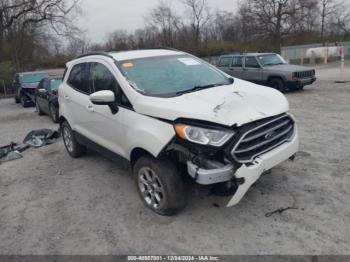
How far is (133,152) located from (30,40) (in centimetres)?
3024

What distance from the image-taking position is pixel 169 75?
4.27 m

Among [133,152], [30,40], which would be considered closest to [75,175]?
[133,152]

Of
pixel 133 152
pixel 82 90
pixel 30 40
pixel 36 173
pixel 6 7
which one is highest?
pixel 6 7

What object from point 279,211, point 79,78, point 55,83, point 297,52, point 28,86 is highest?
point 79,78

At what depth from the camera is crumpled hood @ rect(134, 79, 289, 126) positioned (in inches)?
126

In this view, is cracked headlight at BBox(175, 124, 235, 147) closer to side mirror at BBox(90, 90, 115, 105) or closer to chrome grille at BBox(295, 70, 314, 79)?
side mirror at BBox(90, 90, 115, 105)

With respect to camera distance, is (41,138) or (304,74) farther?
(304,74)

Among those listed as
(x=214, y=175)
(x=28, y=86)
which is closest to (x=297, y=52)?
(x=28, y=86)

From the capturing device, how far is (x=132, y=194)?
4402 millimetres

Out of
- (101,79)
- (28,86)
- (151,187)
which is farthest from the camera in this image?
(28,86)

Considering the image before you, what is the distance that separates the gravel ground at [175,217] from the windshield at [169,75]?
43.9 inches

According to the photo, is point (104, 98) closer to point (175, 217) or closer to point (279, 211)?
point (175, 217)

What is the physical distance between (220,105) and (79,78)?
286 cm

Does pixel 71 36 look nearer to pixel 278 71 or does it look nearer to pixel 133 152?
pixel 278 71
